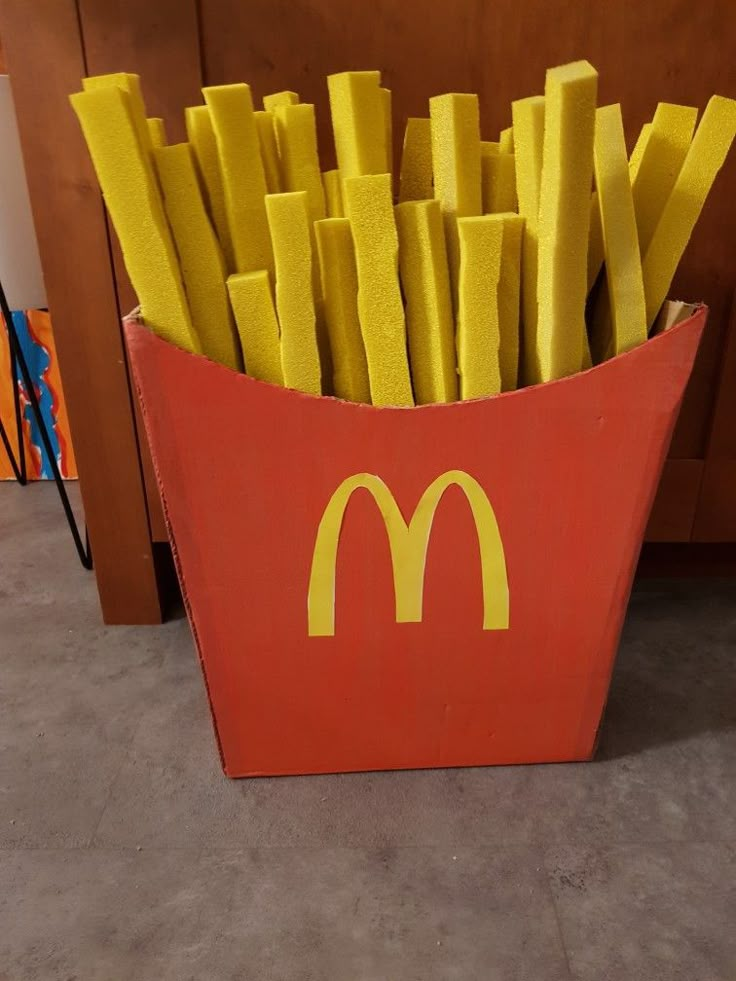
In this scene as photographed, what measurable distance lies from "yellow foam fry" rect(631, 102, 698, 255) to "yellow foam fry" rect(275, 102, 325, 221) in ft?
1.25

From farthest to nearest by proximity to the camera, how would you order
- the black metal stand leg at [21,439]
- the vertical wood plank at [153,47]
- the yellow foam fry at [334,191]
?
the black metal stand leg at [21,439]
the vertical wood plank at [153,47]
the yellow foam fry at [334,191]

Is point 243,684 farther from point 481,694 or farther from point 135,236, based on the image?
point 135,236

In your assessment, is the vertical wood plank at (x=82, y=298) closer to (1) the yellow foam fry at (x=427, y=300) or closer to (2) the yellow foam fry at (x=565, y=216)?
(1) the yellow foam fry at (x=427, y=300)

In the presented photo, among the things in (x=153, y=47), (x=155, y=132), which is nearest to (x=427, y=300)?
(x=155, y=132)

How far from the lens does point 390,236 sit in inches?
33.9

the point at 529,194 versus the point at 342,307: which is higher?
the point at 529,194

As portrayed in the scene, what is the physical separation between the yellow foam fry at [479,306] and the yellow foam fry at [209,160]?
0.29 metres

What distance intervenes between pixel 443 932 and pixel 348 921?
0.11m

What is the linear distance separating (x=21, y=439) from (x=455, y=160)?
1524 mm

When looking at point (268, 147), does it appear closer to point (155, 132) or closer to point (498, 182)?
point (155, 132)

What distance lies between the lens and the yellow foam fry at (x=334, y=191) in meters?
1.00

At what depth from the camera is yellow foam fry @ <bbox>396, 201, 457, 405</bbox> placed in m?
0.88

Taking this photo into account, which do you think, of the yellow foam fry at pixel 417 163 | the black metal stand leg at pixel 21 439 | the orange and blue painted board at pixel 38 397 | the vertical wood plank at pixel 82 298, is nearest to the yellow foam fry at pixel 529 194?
the yellow foam fry at pixel 417 163

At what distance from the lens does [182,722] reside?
49.6 inches
